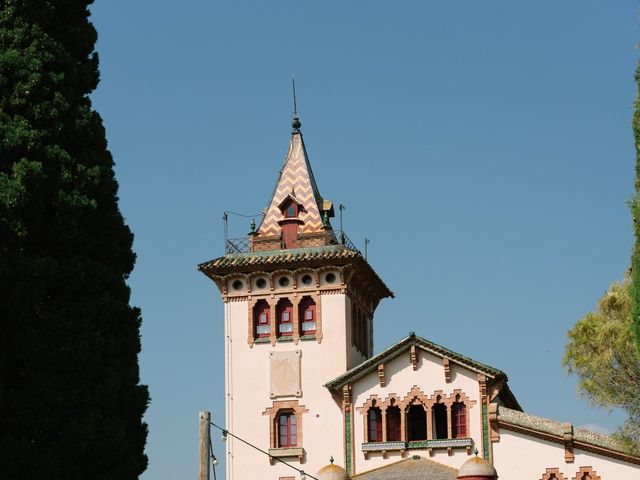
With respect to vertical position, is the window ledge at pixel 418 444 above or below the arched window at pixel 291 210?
below

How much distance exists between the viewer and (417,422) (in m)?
43.8

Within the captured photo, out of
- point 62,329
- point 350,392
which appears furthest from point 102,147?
point 350,392

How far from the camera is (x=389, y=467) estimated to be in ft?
139

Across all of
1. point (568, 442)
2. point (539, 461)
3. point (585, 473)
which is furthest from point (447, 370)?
point (585, 473)

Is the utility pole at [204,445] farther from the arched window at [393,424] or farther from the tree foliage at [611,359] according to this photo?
the arched window at [393,424]

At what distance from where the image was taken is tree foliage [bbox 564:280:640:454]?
1464 inches

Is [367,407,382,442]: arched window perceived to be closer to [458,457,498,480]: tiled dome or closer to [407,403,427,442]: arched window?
[407,403,427,442]: arched window

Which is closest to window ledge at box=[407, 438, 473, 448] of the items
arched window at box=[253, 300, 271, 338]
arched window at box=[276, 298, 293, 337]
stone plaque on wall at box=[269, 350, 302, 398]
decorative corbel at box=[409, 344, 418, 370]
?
decorative corbel at box=[409, 344, 418, 370]

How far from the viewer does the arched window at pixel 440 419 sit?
142 feet

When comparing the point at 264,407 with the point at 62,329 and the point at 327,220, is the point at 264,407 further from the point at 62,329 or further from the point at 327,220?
the point at 62,329

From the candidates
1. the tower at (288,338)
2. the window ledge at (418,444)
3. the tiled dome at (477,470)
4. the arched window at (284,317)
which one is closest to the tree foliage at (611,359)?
the tiled dome at (477,470)

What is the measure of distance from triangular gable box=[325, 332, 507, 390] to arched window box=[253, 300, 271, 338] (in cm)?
343

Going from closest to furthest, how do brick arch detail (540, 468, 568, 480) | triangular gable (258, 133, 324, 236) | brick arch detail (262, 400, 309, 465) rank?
brick arch detail (540, 468, 568, 480), brick arch detail (262, 400, 309, 465), triangular gable (258, 133, 324, 236)

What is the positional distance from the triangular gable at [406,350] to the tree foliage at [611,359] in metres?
4.47
